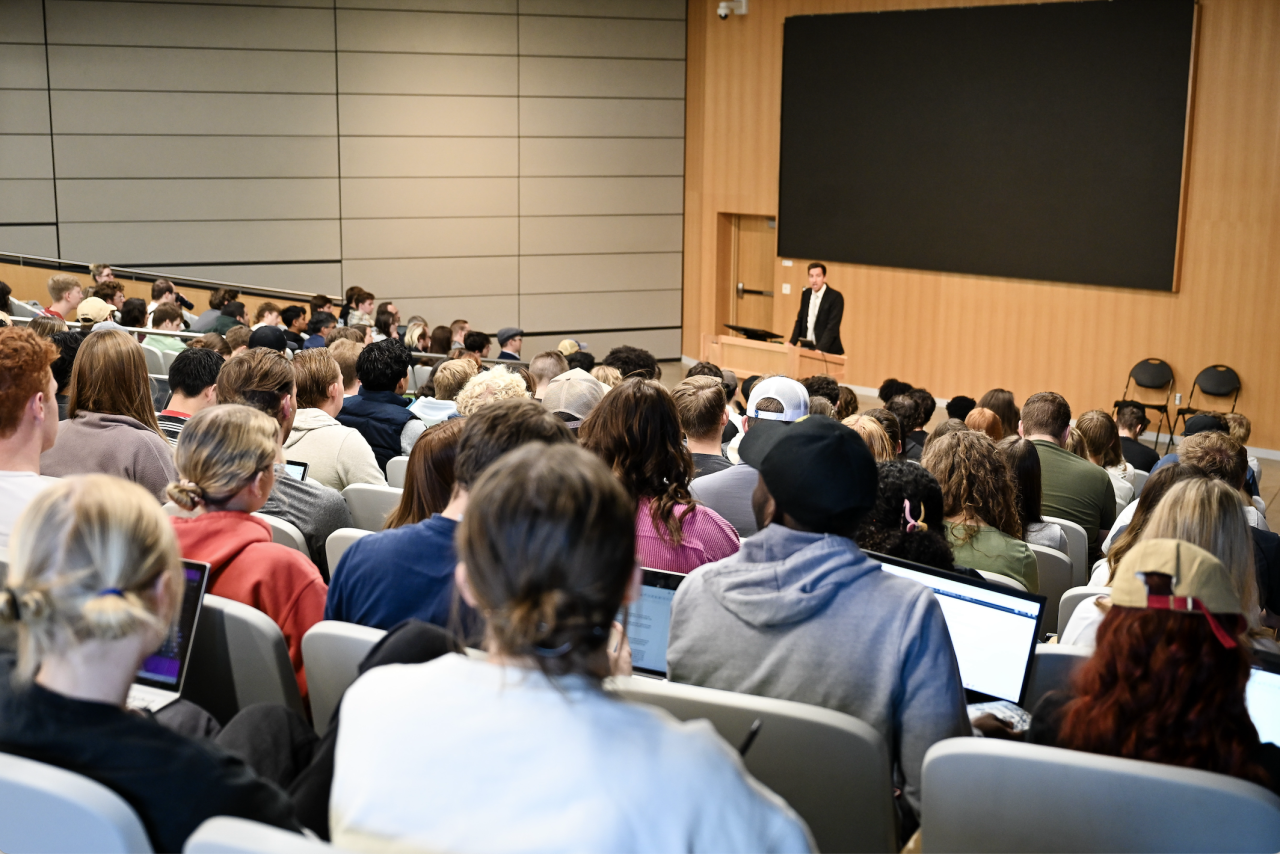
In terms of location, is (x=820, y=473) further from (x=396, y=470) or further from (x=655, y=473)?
(x=396, y=470)

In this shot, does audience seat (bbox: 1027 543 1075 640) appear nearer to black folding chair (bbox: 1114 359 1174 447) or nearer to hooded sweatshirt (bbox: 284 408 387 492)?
hooded sweatshirt (bbox: 284 408 387 492)

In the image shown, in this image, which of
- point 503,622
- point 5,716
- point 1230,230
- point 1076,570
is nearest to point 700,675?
point 503,622

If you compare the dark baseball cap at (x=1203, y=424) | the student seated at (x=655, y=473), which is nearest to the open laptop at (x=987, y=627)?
the student seated at (x=655, y=473)

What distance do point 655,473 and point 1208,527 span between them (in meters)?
1.35

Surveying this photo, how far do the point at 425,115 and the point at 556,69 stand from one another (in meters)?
1.73

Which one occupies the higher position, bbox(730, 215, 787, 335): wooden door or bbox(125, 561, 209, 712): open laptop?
bbox(730, 215, 787, 335): wooden door

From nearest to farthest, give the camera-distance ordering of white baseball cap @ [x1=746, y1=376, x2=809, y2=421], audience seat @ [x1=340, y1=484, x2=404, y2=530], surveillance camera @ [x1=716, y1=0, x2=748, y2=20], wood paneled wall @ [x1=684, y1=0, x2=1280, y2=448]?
audience seat @ [x1=340, y1=484, x2=404, y2=530]
white baseball cap @ [x1=746, y1=376, x2=809, y2=421]
wood paneled wall @ [x1=684, y1=0, x2=1280, y2=448]
surveillance camera @ [x1=716, y1=0, x2=748, y2=20]

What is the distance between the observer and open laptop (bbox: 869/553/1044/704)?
2432 millimetres

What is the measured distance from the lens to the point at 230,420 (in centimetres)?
257

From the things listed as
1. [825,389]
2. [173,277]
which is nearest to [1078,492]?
[825,389]

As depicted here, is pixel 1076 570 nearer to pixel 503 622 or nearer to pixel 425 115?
pixel 503 622

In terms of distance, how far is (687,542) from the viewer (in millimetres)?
2936

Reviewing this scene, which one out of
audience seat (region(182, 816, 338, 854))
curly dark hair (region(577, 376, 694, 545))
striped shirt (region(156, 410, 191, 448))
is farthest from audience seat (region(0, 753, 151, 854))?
striped shirt (region(156, 410, 191, 448))

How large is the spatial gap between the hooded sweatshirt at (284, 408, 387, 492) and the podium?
6.63 metres
